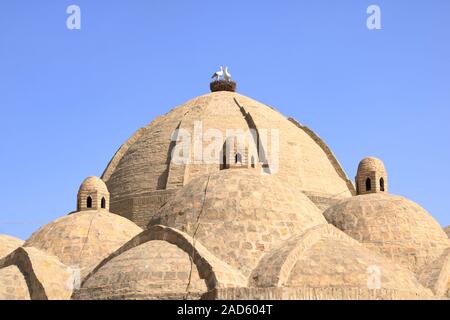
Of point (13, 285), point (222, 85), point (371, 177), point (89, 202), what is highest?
point (222, 85)

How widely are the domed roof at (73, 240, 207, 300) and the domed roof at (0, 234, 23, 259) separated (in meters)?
8.37

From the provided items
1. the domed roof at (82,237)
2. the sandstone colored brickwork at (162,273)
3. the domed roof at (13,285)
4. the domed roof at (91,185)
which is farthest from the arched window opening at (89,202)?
the sandstone colored brickwork at (162,273)

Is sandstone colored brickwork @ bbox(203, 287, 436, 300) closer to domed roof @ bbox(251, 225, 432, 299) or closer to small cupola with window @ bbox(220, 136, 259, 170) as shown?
domed roof @ bbox(251, 225, 432, 299)

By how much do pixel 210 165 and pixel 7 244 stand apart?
7.27m

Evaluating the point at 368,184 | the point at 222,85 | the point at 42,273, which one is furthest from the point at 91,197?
the point at 222,85

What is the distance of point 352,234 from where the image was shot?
25828 mm

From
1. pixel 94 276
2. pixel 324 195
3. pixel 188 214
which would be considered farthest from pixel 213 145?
pixel 94 276

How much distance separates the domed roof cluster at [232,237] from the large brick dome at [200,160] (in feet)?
0.20

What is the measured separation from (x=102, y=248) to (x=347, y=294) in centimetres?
910

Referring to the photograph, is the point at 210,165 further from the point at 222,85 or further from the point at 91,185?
the point at 222,85

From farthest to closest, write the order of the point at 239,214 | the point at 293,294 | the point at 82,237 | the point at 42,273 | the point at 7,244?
the point at 7,244 → the point at 82,237 → the point at 42,273 → the point at 239,214 → the point at 293,294

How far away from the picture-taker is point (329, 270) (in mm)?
18703

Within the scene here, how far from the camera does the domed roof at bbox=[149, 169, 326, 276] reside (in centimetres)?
2041
